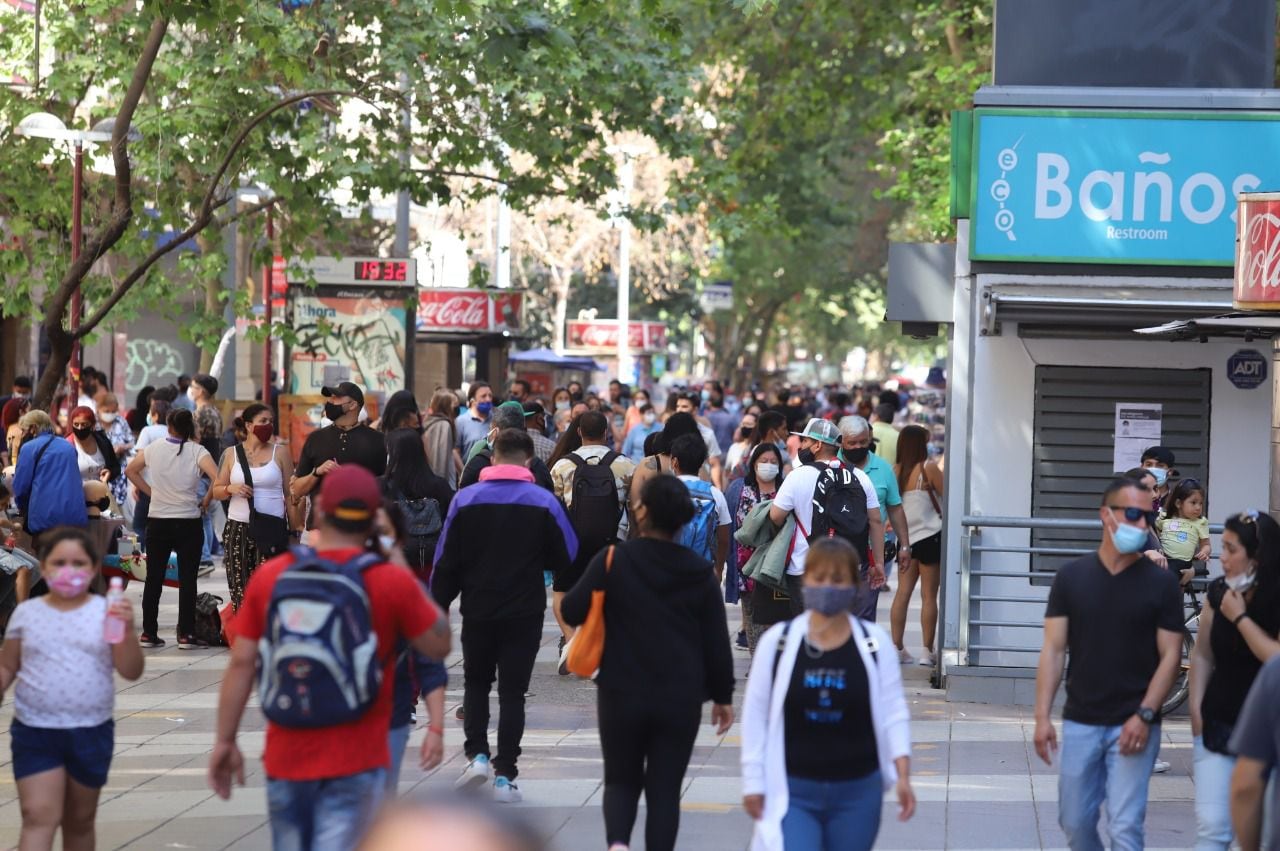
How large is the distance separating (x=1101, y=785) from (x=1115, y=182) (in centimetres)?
646

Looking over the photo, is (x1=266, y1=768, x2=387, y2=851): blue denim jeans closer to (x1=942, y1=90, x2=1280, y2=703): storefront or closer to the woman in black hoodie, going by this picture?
the woman in black hoodie

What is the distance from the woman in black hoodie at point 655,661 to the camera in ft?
22.3

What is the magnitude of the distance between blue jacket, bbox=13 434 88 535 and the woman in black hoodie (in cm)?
655

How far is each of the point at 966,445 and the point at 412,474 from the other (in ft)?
12.0

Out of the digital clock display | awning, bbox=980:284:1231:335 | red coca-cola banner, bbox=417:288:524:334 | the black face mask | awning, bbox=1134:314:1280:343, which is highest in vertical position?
the digital clock display

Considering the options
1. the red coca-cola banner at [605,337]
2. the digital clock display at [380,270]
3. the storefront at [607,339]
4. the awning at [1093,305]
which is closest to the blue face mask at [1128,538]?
the awning at [1093,305]

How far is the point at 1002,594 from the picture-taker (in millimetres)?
12625

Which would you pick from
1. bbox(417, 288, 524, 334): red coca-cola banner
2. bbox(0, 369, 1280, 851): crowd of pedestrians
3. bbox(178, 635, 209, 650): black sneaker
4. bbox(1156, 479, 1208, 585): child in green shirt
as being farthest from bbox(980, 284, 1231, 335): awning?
bbox(417, 288, 524, 334): red coca-cola banner

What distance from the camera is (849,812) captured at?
573 centimetres

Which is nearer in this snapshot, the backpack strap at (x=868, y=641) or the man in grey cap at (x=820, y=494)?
the backpack strap at (x=868, y=641)

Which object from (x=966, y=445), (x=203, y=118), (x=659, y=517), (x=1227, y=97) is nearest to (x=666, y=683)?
(x=659, y=517)

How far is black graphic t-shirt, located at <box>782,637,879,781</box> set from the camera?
18.7 ft

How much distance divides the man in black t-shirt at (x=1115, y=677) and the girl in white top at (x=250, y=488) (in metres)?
7.41

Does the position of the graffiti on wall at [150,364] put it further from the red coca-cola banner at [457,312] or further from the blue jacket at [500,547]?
the blue jacket at [500,547]
